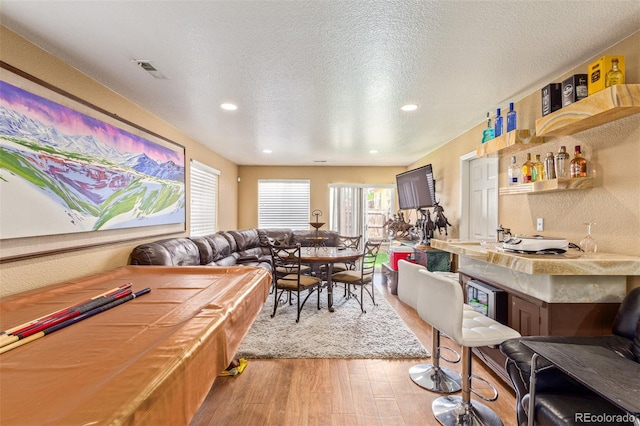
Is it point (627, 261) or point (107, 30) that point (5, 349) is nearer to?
point (107, 30)

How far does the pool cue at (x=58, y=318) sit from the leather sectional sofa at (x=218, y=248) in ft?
4.32

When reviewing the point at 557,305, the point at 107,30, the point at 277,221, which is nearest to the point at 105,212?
the point at 107,30

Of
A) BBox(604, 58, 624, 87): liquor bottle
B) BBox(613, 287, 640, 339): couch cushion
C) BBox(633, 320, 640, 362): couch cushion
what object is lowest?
BBox(633, 320, 640, 362): couch cushion

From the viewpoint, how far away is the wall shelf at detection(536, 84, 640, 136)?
5.24 ft

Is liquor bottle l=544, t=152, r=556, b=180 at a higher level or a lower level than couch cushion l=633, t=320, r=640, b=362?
higher

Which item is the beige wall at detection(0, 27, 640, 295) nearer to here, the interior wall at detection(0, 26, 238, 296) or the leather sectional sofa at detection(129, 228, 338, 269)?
the interior wall at detection(0, 26, 238, 296)

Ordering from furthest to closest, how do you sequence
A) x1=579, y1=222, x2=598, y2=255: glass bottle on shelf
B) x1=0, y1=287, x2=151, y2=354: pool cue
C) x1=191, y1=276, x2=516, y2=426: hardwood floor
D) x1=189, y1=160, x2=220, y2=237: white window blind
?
x1=189, y1=160, x2=220, y2=237: white window blind → x1=579, y1=222, x2=598, y2=255: glass bottle on shelf → x1=191, y1=276, x2=516, y2=426: hardwood floor → x1=0, y1=287, x2=151, y2=354: pool cue

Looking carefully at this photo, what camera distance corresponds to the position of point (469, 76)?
229 cm

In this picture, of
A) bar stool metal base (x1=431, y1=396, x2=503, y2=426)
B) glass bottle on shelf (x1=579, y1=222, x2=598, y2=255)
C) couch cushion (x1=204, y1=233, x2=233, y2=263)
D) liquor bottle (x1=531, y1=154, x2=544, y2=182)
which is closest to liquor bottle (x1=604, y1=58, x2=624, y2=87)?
liquor bottle (x1=531, y1=154, x2=544, y2=182)

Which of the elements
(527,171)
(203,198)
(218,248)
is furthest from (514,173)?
(203,198)

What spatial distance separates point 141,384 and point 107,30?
201 cm

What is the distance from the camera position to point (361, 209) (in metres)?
6.79

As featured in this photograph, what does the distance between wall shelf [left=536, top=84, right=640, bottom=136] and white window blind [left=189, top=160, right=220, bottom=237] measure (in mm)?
4207

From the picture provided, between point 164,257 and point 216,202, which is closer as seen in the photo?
point 164,257
